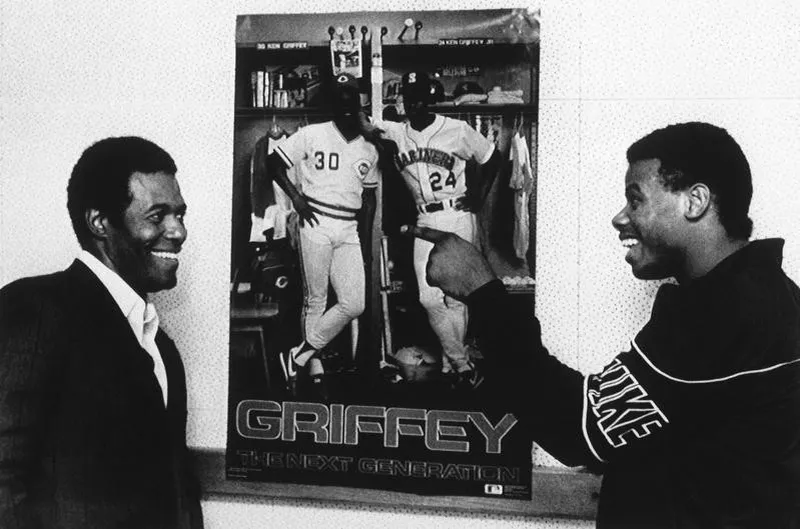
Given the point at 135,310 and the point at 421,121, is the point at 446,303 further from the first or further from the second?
the point at 135,310

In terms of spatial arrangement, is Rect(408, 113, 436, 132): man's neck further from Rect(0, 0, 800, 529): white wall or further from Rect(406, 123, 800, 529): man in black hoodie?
Rect(406, 123, 800, 529): man in black hoodie

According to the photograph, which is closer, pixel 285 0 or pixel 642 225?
pixel 642 225

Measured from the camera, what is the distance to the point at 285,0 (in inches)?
47.4

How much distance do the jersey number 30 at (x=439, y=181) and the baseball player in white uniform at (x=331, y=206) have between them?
10 centimetres

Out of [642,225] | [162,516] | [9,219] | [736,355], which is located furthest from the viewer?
[9,219]

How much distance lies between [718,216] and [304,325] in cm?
67

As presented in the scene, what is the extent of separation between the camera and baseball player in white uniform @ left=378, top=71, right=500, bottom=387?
3.78 ft

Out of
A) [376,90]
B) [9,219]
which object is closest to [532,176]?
[376,90]

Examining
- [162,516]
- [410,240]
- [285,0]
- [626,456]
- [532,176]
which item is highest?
[285,0]

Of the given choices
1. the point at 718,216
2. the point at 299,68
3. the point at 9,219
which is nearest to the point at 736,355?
the point at 718,216

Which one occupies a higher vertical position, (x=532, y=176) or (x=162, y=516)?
(x=532, y=176)

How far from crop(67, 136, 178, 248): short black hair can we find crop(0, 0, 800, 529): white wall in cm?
3

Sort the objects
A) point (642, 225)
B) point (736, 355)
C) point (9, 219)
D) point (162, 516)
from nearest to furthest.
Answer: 1. point (736, 355)
2. point (642, 225)
3. point (162, 516)
4. point (9, 219)

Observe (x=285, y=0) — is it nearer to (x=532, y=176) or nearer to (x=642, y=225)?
(x=532, y=176)
